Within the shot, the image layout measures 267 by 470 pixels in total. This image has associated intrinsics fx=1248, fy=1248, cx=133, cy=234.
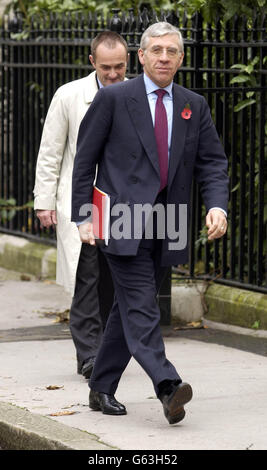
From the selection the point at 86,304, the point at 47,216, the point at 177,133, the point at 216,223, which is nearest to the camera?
the point at 216,223

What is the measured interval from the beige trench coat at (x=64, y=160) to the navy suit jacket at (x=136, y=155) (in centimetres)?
115

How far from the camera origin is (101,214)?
591cm

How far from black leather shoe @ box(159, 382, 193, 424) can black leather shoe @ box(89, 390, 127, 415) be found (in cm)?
45

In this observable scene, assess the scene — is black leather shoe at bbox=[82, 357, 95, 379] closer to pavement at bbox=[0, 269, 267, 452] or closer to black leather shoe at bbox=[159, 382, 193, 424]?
pavement at bbox=[0, 269, 267, 452]

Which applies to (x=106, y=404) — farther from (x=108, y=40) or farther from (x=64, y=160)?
(x=108, y=40)

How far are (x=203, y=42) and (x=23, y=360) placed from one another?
8.99 feet

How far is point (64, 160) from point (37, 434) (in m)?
2.07

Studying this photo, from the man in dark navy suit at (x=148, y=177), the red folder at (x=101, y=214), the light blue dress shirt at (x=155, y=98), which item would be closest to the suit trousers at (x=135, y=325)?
the man in dark navy suit at (x=148, y=177)

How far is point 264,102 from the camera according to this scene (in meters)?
8.34

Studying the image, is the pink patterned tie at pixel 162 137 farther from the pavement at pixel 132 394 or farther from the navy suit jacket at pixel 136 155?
the pavement at pixel 132 394

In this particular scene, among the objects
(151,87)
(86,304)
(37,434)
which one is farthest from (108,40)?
(37,434)
